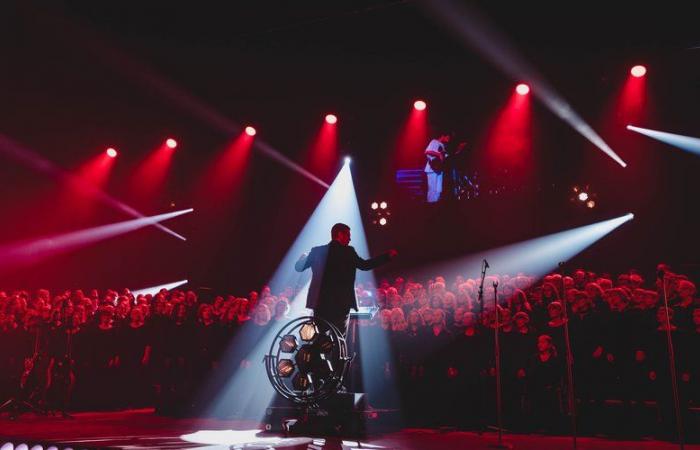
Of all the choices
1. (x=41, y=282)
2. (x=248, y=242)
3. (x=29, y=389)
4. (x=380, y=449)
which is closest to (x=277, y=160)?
(x=248, y=242)

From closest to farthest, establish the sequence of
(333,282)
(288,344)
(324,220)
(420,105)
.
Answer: (288,344), (333,282), (420,105), (324,220)

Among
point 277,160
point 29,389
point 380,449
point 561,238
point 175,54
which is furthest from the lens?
point 277,160

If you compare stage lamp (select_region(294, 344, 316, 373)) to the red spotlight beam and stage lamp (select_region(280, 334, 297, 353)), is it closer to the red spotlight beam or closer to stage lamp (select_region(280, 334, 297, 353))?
stage lamp (select_region(280, 334, 297, 353))

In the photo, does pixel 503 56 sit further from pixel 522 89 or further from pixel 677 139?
pixel 677 139

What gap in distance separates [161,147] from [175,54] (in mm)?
4100

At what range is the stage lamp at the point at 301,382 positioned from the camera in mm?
4547

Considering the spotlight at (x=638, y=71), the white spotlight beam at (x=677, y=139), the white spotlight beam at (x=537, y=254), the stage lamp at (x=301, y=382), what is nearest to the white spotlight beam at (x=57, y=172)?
the white spotlight beam at (x=537, y=254)

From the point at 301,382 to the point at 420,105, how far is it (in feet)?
28.6

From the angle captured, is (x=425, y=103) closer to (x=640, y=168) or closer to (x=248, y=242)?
(x=640, y=168)

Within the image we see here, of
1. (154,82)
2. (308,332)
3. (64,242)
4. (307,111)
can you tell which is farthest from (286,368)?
(64,242)

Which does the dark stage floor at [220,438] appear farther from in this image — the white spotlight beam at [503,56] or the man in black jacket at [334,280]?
the white spotlight beam at [503,56]

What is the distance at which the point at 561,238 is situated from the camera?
11531 mm

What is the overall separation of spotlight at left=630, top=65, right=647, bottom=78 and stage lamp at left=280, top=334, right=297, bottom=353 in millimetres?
8954

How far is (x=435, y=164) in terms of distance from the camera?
1227 cm
